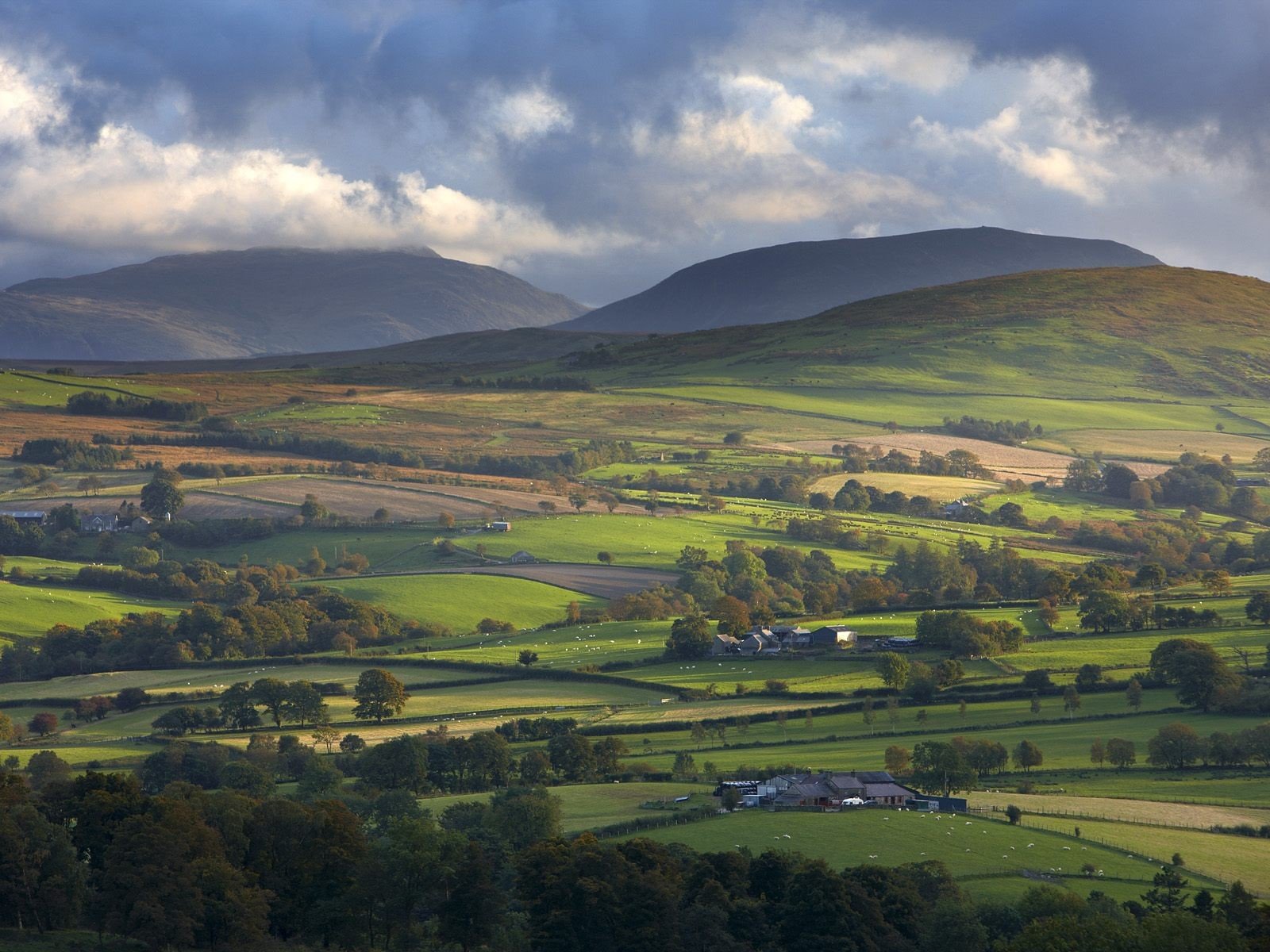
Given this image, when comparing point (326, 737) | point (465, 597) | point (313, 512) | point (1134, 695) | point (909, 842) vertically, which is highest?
point (313, 512)

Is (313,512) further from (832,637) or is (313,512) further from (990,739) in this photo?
(990,739)

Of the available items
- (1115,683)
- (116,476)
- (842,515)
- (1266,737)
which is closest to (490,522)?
(842,515)

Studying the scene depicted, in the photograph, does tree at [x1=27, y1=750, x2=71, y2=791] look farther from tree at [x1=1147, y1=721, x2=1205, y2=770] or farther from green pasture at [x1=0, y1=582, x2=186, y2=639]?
tree at [x1=1147, y1=721, x2=1205, y2=770]

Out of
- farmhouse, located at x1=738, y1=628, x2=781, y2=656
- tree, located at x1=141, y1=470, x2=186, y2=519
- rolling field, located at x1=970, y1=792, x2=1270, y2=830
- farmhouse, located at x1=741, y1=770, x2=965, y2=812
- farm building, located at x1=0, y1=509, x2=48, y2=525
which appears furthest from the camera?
tree, located at x1=141, y1=470, x2=186, y2=519

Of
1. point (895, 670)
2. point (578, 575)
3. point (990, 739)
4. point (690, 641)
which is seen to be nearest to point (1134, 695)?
point (990, 739)

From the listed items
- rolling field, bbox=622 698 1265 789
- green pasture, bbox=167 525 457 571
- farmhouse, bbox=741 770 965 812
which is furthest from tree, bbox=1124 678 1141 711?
green pasture, bbox=167 525 457 571

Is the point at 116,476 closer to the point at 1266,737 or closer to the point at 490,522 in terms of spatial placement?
the point at 490,522
